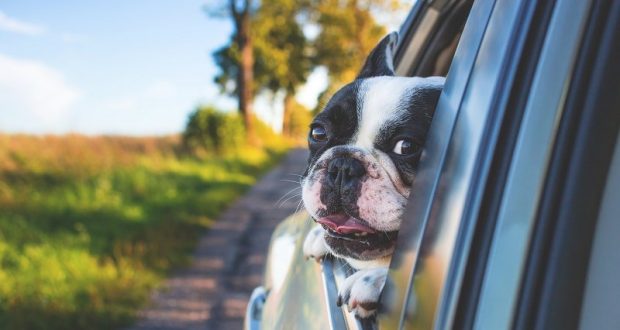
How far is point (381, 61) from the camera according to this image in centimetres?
221

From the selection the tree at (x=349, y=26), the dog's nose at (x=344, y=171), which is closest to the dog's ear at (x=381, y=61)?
the dog's nose at (x=344, y=171)

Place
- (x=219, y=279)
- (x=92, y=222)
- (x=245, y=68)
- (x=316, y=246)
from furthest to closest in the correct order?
(x=245, y=68) < (x=92, y=222) < (x=219, y=279) < (x=316, y=246)

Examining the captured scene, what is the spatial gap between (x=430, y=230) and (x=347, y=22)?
22.0 meters

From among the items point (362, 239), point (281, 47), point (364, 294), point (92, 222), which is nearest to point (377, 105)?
point (362, 239)

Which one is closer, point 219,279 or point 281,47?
point 219,279

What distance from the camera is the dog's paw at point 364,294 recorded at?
1344mm

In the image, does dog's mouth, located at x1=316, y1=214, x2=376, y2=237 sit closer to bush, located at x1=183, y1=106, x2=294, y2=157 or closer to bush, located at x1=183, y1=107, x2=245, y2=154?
bush, located at x1=183, y1=106, x2=294, y2=157

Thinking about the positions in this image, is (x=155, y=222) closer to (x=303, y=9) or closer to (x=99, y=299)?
(x=99, y=299)

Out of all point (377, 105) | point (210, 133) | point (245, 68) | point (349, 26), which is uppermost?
point (349, 26)

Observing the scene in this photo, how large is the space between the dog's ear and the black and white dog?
0.88 feet

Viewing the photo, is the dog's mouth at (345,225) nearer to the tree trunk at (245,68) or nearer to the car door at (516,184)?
the car door at (516,184)

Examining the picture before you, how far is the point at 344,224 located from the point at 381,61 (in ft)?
2.69

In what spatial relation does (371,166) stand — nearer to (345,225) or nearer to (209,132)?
(345,225)

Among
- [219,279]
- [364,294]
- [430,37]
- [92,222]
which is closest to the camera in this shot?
[364,294]
